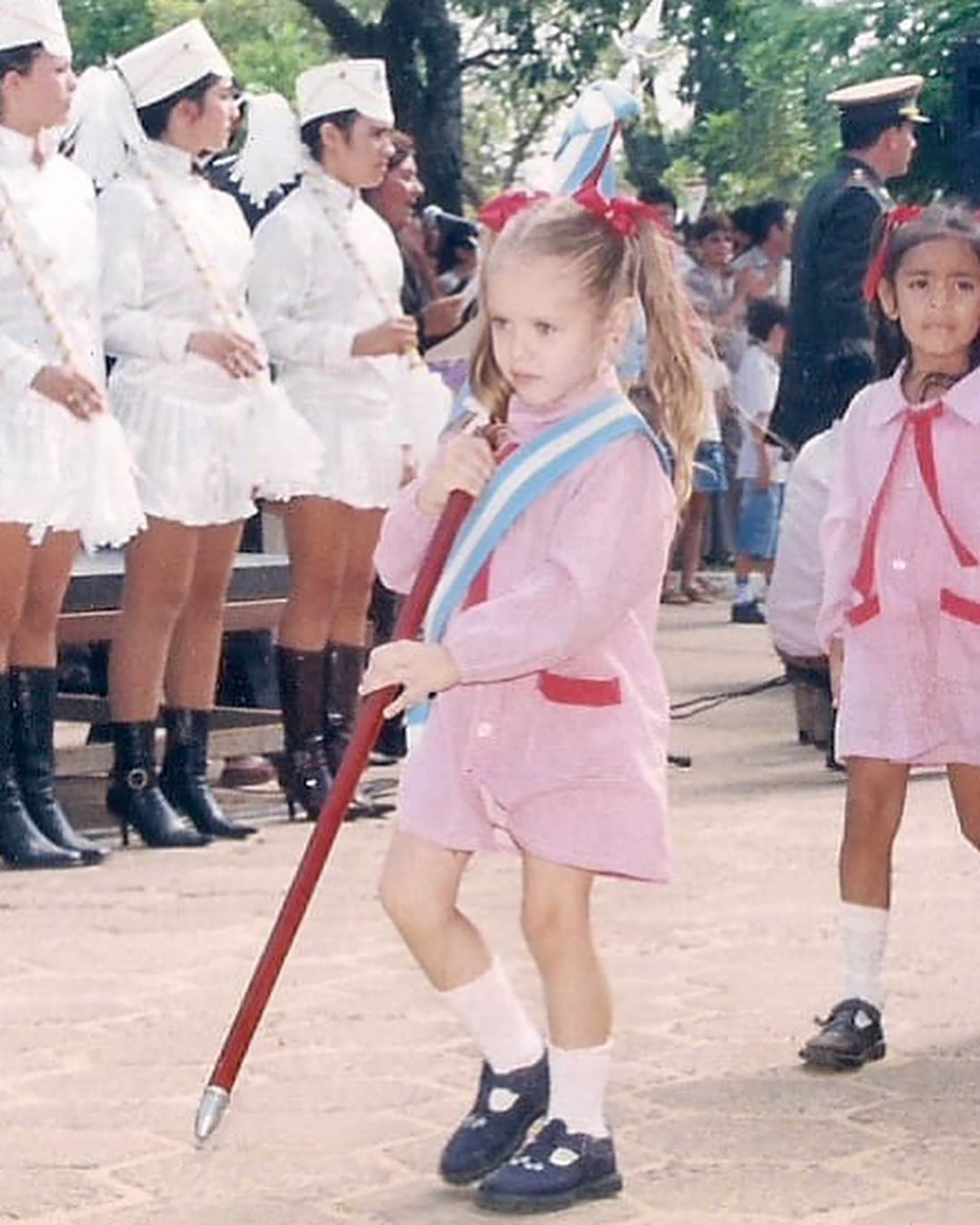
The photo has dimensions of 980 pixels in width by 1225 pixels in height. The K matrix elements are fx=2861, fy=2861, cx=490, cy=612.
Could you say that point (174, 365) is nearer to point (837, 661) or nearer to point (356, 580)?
point (356, 580)

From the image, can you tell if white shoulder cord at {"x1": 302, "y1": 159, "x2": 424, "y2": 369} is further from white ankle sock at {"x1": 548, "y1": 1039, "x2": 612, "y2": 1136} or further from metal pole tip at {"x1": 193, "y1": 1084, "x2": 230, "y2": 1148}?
metal pole tip at {"x1": 193, "y1": 1084, "x2": 230, "y2": 1148}

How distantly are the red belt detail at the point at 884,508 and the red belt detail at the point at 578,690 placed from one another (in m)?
1.03

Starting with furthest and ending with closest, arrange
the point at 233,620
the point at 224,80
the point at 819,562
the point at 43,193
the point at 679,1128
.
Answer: the point at 819,562, the point at 233,620, the point at 224,80, the point at 43,193, the point at 679,1128

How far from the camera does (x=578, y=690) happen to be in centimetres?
392

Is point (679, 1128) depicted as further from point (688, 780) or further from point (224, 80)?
point (688, 780)

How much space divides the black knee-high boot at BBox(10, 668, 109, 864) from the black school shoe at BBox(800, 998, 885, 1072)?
2.50 meters

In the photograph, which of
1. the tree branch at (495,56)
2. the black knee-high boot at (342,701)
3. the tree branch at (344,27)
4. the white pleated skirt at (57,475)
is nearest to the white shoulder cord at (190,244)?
the white pleated skirt at (57,475)

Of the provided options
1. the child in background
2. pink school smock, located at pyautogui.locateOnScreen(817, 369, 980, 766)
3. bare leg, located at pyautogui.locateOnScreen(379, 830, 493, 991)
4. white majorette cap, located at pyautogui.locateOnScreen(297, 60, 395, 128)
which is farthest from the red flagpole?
the child in background

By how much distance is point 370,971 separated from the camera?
18.1ft

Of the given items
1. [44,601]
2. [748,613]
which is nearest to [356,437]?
[44,601]

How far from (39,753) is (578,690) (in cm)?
306

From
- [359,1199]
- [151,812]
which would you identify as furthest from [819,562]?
[359,1199]

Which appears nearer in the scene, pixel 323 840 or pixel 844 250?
pixel 323 840

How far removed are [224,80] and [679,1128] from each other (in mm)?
3395
